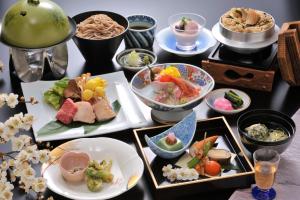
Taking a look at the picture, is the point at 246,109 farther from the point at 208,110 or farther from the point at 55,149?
the point at 55,149

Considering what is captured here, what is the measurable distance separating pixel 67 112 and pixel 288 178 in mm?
648

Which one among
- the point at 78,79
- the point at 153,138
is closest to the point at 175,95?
the point at 153,138

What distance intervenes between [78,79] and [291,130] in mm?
657

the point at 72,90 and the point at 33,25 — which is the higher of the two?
the point at 33,25

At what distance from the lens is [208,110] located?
1.80 m

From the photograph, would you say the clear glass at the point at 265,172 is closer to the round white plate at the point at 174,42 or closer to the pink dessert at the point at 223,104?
the pink dessert at the point at 223,104

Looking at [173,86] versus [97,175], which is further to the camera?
[173,86]

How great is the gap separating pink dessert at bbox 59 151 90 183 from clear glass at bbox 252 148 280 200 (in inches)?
17.0

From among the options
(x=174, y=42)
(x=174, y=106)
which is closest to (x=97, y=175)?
(x=174, y=106)

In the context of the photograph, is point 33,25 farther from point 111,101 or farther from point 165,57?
point 165,57

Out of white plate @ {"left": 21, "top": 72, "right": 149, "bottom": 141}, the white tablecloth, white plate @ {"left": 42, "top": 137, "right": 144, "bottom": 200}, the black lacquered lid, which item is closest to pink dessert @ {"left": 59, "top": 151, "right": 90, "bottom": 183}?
white plate @ {"left": 42, "top": 137, "right": 144, "bottom": 200}

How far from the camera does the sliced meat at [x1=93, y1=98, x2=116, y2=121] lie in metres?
1.72

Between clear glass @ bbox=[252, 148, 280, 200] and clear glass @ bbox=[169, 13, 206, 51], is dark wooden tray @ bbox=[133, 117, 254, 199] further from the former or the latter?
clear glass @ bbox=[169, 13, 206, 51]

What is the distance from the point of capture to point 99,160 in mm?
1573
